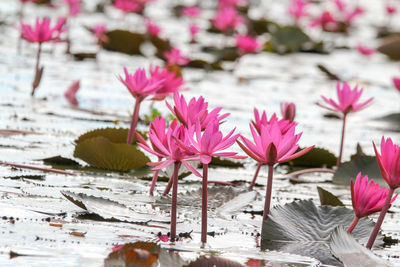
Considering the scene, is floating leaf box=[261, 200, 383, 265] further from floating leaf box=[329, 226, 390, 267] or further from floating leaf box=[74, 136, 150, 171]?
floating leaf box=[74, 136, 150, 171]

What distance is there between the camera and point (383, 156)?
1.32m

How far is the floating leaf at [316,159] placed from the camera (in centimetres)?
255

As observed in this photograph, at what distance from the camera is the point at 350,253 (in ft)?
4.23

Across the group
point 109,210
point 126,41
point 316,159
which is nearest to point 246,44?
point 126,41

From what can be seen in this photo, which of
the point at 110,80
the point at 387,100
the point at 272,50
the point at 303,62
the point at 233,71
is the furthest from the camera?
the point at 272,50

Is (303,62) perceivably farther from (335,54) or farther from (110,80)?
(110,80)

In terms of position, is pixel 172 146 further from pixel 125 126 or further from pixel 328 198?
pixel 125 126

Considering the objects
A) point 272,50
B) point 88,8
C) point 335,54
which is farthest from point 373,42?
point 88,8

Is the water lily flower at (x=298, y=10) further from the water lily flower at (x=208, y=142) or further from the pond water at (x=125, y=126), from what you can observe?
the water lily flower at (x=208, y=142)

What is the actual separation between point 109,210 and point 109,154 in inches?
21.9

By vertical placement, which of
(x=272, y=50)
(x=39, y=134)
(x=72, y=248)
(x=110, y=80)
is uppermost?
(x=272, y=50)

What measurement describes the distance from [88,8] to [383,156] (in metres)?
7.55

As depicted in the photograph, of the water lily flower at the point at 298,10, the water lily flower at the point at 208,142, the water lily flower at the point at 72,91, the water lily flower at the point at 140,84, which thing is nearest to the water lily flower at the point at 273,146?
the water lily flower at the point at 208,142

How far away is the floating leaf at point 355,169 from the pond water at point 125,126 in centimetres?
4
